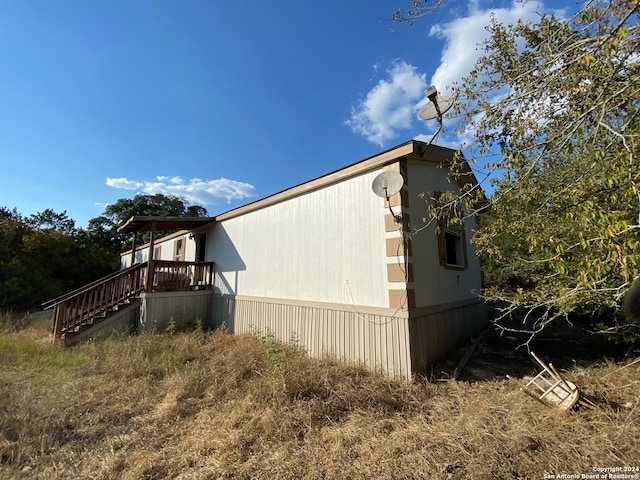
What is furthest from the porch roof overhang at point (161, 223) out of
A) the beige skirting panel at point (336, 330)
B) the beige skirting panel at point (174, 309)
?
the beige skirting panel at point (336, 330)

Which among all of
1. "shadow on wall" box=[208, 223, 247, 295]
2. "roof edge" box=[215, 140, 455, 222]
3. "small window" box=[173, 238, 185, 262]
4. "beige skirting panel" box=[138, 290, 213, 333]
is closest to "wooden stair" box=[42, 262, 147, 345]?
"beige skirting panel" box=[138, 290, 213, 333]

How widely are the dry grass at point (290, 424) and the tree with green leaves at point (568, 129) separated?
120 centimetres

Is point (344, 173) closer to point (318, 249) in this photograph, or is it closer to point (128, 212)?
point (318, 249)

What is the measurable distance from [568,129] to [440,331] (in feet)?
13.3

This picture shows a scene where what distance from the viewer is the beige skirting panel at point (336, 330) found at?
4.70 metres

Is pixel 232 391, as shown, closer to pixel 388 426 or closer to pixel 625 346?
pixel 388 426

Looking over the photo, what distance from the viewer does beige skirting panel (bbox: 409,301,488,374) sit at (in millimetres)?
4734

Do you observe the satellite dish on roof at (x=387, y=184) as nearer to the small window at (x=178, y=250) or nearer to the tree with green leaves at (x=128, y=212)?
the small window at (x=178, y=250)

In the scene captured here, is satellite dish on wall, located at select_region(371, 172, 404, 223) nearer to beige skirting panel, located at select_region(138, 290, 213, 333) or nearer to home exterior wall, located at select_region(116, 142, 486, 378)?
home exterior wall, located at select_region(116, 142, 486, 378)

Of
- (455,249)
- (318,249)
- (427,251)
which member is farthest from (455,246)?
(318,249)

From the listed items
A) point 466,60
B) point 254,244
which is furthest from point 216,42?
point 466,60

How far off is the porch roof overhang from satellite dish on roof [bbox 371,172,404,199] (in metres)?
6.96

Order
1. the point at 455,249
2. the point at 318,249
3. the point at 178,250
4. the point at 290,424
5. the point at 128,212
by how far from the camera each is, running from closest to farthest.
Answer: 1. the point at 290,424
2. the point at 318,249
3. the point at 455,249
4. the point at 178,250
5. the point at 128,212

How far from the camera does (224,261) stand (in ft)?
30.6
